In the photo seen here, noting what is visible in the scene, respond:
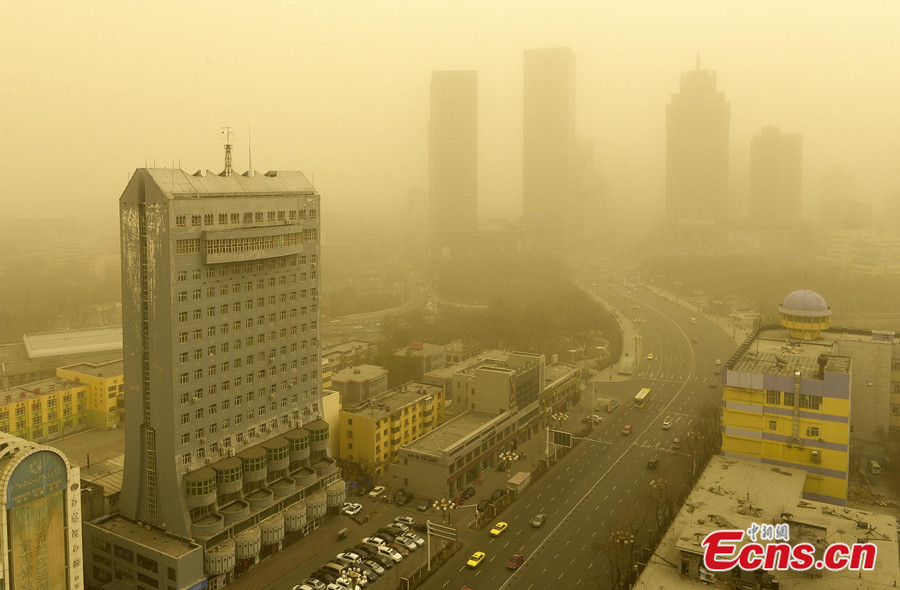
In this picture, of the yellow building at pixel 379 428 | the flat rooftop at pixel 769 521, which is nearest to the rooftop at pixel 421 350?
the yellow building at pixel 379 428

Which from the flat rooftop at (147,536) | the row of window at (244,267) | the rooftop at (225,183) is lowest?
the flat rooftop at (147,536)

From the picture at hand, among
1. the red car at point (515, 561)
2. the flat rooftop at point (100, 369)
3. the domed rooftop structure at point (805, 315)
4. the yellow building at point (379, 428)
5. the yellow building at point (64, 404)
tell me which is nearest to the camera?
the red car at point (515, 561)

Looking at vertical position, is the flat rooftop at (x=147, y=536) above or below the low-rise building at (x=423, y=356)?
below

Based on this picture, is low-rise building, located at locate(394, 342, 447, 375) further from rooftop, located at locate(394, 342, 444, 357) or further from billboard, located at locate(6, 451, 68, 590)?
billboard, located at locate(6, 451, 68, 590)

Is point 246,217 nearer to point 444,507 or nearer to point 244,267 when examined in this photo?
point 244,267

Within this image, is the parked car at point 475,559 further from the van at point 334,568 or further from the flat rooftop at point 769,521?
the flat rooftop at point 769,521

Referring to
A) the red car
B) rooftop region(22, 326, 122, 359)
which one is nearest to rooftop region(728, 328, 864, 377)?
the red car

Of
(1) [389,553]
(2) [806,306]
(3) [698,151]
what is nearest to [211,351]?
(1) [389,553]
